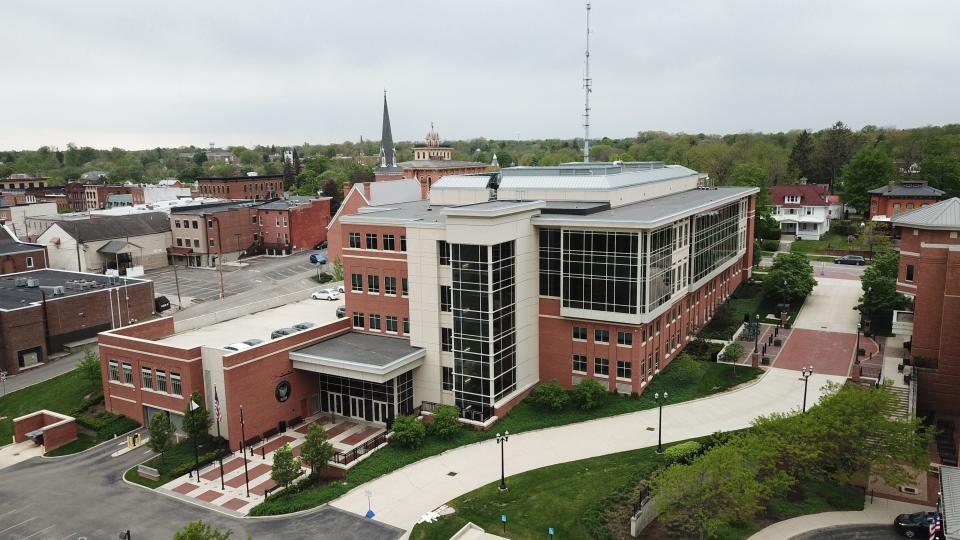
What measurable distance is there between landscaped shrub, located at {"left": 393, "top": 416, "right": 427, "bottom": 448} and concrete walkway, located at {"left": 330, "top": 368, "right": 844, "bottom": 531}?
4.77 feet

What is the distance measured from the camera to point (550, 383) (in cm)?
4053

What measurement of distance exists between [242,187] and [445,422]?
106 m

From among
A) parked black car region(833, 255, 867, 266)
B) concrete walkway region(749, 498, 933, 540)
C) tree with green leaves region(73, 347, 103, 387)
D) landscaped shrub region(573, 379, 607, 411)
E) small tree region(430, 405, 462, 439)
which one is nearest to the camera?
concrete walkway region(749, 498, 933, 540)

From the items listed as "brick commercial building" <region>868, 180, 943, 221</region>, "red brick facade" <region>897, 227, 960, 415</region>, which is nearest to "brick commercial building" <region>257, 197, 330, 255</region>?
"brick commercial building" <region>868, 180, 943, 221</region>

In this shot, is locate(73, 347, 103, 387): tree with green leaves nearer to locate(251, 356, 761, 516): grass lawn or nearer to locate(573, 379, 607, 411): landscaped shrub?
locate(251, 356, 761, 516): grass lawn

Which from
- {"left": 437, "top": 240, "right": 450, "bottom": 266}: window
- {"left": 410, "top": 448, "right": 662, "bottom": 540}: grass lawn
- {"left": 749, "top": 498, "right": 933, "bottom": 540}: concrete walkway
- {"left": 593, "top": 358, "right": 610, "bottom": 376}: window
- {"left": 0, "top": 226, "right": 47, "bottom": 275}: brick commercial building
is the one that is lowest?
{"left": 749, "top": 498, "right": 933, "bottom": 540}: concrete walkway

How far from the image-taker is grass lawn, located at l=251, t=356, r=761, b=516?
104ft

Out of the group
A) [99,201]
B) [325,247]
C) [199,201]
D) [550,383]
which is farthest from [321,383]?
[99,201]

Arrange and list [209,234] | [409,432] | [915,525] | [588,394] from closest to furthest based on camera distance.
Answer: [915,525] → [409,432] → [588,394] → [209,234]

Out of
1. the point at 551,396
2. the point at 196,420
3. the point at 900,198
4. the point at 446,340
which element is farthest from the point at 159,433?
the point at 900,198

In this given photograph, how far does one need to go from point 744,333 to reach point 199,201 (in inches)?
3600

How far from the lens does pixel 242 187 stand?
131 m

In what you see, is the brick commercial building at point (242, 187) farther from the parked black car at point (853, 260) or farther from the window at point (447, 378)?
the window at point (447, 378)

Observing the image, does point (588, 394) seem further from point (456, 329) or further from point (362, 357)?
point (362, 357)
